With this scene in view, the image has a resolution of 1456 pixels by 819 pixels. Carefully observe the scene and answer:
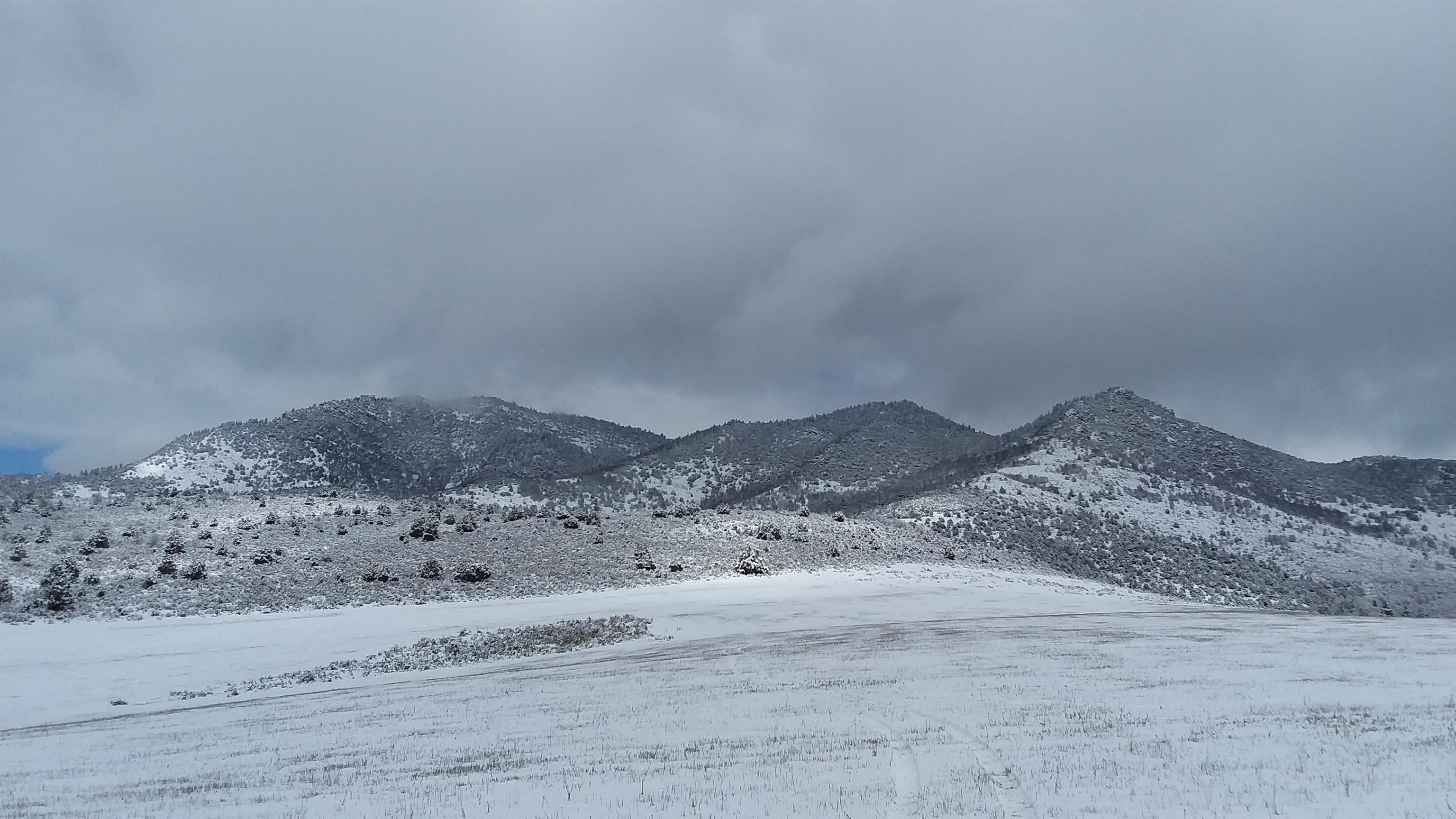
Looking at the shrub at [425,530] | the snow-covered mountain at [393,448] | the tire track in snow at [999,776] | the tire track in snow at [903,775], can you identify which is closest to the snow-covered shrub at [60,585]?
the shrub at [425,530]

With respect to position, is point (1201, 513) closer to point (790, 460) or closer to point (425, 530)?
point (790, 460)

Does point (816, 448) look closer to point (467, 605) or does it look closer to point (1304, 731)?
point (467, 605)

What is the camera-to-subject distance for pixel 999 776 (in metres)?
11.6

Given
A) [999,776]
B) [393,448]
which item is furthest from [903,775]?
[393,448]

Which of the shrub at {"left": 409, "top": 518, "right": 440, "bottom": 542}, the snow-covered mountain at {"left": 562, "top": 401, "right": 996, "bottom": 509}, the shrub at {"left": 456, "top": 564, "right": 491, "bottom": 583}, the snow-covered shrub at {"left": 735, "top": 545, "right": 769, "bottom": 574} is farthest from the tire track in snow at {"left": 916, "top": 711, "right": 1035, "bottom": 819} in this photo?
the snow-covered mountain at {"left": 562, "top": 401, "right": 996, "bottom": 509}

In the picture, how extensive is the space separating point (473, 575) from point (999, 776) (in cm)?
3923

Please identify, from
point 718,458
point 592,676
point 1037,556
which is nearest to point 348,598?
point 592,676

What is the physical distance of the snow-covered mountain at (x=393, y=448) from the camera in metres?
89.3

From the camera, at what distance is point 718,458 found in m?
140

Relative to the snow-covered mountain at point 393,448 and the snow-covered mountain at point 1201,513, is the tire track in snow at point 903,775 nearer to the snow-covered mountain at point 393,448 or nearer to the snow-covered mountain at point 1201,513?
the snow-covered mountain at point 1201,513

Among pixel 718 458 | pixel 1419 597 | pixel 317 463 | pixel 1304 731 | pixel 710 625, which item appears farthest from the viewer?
pixel 718 458

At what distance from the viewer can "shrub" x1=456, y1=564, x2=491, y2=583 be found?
44.9m

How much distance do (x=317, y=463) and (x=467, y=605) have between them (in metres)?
78.6

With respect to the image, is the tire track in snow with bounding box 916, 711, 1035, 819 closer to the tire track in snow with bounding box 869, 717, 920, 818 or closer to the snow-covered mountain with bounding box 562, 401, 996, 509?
the tire track in snow with bounding box 869, 717, 920, 818
